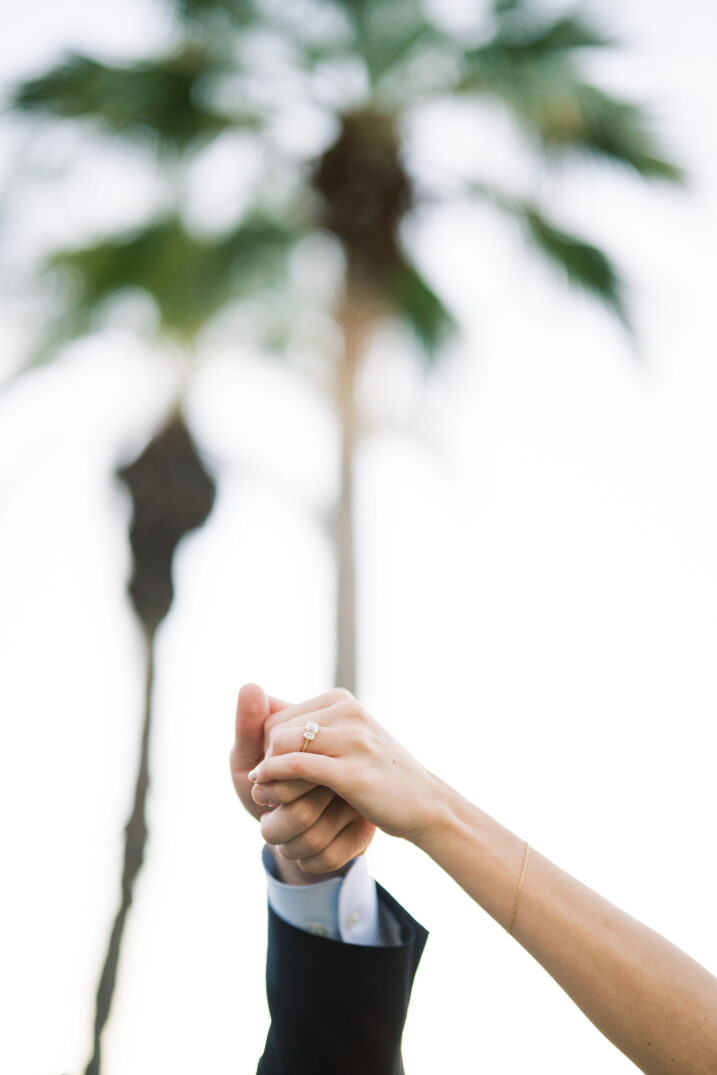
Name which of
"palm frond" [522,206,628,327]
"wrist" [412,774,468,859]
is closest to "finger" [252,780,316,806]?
"wrist" [412,774,468,859]

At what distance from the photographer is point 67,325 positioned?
6.57 meters

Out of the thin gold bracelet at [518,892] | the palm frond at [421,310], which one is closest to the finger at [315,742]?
the thin gold bracelet at [518,892]

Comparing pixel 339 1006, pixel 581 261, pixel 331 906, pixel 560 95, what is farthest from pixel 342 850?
pixel 560 95

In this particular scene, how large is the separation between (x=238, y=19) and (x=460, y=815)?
24.1 ft

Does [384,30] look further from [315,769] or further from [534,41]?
[315,769]

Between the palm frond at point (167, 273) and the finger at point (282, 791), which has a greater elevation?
the palm frond at point (167, 273)

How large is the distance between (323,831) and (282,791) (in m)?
0.16

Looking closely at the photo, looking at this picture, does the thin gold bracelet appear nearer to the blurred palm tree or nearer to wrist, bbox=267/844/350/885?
wrist, bbox=267/844/350/885

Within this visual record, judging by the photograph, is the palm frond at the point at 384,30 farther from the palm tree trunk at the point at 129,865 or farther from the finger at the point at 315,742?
the finger at the point at 315,742

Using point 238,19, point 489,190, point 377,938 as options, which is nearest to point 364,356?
point 489,190

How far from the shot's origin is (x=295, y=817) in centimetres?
147

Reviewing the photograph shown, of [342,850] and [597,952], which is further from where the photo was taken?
[342,850]

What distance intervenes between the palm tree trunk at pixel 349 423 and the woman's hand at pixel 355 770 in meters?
5.80

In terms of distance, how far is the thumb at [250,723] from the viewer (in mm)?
1682
